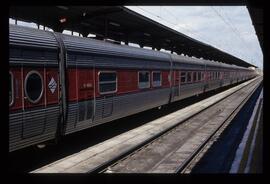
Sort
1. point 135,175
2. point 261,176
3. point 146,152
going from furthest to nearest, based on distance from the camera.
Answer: point 146,152 < point 135,175 < point 261,176

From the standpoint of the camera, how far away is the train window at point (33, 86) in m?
8.39

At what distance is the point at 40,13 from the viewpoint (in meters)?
13.9

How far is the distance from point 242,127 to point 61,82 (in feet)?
35.6

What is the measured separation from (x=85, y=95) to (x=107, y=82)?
5.49 ft

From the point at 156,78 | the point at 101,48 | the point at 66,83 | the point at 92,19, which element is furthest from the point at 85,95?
the point at 156,78

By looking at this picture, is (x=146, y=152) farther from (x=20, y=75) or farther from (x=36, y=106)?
(x=20, y=75)

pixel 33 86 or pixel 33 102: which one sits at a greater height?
pixel 33 86

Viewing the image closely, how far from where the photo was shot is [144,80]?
16375 millimetres

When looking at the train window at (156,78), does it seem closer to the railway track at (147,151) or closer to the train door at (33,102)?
the railway track at (147,151)

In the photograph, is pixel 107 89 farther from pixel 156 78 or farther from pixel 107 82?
pixel 156 78

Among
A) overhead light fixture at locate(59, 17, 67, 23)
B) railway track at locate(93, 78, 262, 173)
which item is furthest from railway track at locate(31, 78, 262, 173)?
overhead light fixture at locate(59, 17, 67, 23)

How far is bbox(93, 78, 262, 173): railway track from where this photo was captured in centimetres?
994

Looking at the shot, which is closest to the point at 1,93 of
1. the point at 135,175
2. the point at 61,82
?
the point at 135,175

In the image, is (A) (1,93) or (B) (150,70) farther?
(B) (150,70)
